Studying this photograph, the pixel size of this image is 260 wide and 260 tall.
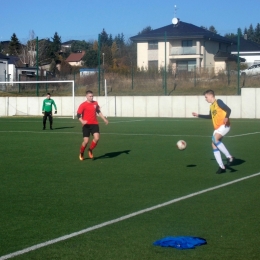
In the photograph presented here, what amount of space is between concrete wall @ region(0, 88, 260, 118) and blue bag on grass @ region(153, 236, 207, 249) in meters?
30.7

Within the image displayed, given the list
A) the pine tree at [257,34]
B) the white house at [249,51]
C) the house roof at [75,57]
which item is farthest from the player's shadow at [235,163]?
the pine tree at [257,34]

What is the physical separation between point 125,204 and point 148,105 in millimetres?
30848

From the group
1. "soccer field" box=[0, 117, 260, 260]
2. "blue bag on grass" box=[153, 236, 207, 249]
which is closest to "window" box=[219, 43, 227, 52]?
"soccer field" box=[0, 117, 260, 260]

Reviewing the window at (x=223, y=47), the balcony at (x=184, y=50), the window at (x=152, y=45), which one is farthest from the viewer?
the window at (x=223, y=47)

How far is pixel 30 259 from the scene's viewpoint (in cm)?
626

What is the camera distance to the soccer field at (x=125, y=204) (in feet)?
22.0

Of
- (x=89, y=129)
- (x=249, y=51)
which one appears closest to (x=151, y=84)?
(x=89, y=129)

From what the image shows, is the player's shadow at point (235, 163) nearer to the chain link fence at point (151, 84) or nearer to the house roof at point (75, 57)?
the chain link fence at point (151, 84)

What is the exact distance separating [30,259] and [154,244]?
4.85 ft

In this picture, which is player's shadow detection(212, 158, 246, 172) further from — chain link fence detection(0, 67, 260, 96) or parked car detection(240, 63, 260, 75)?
parked car detection(240, 63, 260, 75)

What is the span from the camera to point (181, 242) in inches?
265

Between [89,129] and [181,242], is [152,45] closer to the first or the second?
[89,129]

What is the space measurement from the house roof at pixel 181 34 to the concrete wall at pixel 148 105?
20.7 meters

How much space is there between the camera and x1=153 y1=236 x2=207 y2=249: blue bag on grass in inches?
262
